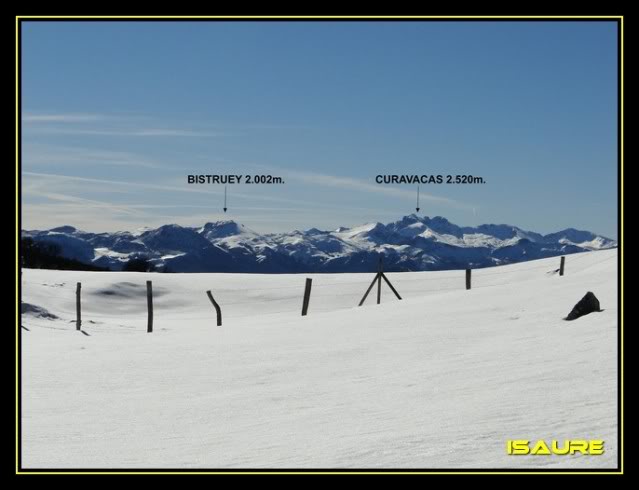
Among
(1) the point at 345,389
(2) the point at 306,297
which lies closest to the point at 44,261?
(2) the point at 306,297

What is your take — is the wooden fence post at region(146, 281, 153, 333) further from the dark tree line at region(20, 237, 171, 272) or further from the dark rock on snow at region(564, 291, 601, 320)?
the dark tree line at region(20, 237, 171, 272)

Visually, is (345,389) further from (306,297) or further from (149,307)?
(306,297)

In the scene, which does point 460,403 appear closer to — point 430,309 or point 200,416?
point 200,416

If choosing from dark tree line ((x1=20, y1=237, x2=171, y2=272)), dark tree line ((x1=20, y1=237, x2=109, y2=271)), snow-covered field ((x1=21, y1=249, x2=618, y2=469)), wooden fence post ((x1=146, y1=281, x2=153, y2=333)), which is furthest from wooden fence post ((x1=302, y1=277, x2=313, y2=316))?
dark tree line ((x1=20, y1=237, x2=109, y2=271))

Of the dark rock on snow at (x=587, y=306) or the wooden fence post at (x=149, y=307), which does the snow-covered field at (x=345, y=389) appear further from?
the wooden fence post at (x=149, y=307)

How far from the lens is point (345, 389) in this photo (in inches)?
452

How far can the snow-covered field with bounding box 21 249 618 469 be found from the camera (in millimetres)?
7645

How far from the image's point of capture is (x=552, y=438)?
24.2 feet

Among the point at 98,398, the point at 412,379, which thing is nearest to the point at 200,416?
the point at 98,398

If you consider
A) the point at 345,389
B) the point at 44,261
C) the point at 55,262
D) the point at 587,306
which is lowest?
the point at 345,389

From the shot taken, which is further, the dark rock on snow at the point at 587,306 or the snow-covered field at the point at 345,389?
the dark rock on snow at the point at 587,306

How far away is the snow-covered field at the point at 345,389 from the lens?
25.1 ft

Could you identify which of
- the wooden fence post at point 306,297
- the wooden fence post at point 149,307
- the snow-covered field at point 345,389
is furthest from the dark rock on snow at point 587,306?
the wooden fence post at point 149,307
